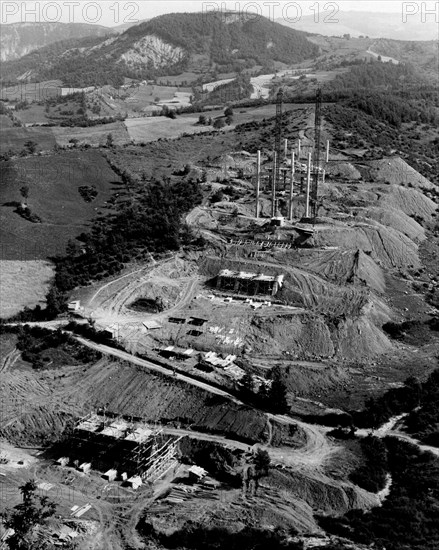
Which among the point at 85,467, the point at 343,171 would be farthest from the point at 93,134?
the point at 85,467

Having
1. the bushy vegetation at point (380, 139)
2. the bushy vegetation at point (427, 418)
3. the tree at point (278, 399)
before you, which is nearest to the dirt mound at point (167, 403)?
the tree at point (278, 399)

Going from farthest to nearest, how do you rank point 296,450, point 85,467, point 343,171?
point 343,171 → point 296,450 → point 85,467

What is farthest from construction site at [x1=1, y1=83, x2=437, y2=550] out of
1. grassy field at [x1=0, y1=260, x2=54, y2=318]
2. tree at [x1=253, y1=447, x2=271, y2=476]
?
grassy field at [x1=0, y1=260, x2=54, y2=318]

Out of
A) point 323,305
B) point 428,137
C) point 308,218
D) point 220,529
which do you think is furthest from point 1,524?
point 428,137

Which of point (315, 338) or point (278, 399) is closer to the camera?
point (278, 399)

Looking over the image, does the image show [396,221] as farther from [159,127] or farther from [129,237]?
[159,127]

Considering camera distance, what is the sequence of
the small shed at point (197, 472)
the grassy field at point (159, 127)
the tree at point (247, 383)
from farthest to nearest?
the grassy field at point (159, 127)
the tree at point (247, 383)
the small shed at point (197, 472)

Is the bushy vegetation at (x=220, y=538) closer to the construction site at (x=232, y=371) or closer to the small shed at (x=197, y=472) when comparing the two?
the construction site at (x=232, y=371)
